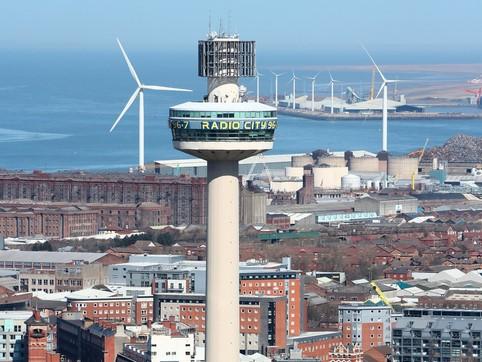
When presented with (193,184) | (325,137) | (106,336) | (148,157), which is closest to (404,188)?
(193,184)

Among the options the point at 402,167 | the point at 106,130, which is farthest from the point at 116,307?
the point at 106,130

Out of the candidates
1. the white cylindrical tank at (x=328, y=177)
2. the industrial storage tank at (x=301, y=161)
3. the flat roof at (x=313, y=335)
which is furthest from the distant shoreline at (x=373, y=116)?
the flat roof at (x=313, y=335)

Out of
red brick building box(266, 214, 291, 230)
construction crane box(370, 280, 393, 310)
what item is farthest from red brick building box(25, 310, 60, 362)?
red brick building box(266, 214, 291, 230)

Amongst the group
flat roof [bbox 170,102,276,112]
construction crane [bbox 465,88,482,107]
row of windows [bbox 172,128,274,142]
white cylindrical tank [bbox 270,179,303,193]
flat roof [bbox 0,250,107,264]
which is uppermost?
construction crane [bbox 465,88,482,107]

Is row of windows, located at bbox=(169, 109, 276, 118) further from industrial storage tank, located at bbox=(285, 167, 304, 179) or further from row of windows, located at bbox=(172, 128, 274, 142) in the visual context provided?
industrial storage tank, located at bbox=(285, 167, 304, 179)

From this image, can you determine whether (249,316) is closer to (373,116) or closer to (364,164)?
(364,164)

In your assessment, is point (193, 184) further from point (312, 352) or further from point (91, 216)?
point (312, 352)
